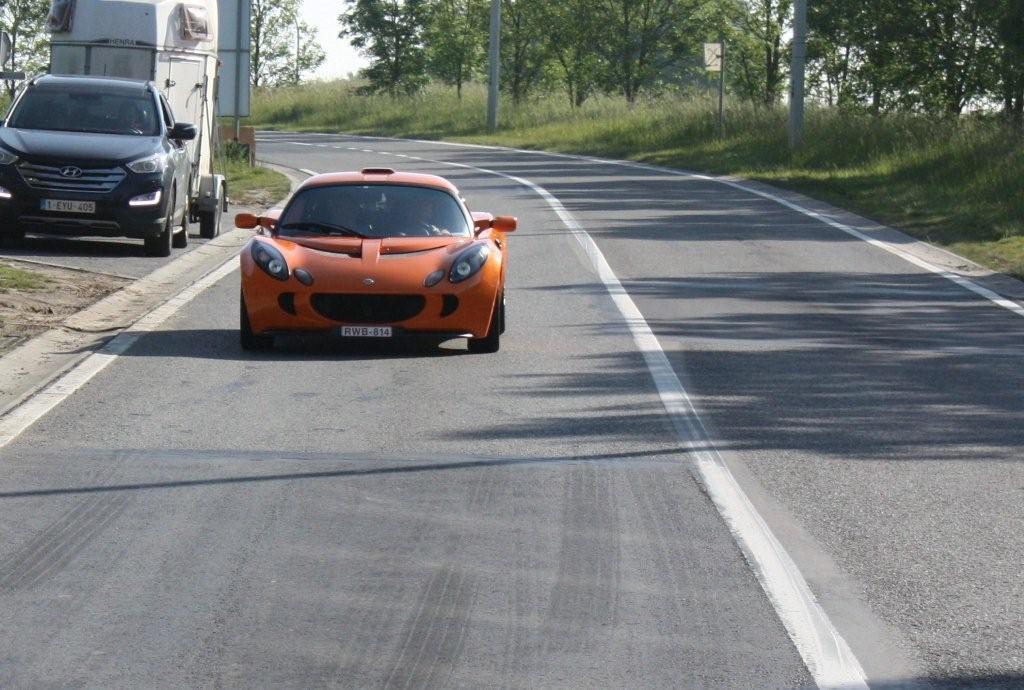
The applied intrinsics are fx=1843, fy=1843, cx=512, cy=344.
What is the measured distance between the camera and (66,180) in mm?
18469

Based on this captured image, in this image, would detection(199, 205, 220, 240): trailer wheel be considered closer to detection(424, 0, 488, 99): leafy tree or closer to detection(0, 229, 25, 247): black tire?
detection(0, 229, 25, 247): black tire

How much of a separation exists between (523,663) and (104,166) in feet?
45.9

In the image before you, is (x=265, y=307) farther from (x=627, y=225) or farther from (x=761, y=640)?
(x=627, y=225)

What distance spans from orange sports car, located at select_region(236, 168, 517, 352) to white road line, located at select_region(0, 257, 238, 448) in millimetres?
938

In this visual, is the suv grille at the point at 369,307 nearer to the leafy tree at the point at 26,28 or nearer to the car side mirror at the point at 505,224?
the car side mirror at the point at 505,224

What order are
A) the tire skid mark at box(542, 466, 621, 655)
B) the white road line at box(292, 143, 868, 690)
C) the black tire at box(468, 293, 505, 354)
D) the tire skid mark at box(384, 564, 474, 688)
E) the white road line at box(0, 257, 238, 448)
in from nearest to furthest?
the tire skid mark at box(384, 564, 474, 688) < the white road line at box(292, 143, 868, 690) < the tire skid mark at box(542, 466, 621, 655) < the white road line at box(0, 257, 238, 448) < the black tire at box(468, 293, 505, 354)

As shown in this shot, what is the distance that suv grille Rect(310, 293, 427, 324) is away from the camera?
40.4ft

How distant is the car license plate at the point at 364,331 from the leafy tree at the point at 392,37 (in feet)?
210

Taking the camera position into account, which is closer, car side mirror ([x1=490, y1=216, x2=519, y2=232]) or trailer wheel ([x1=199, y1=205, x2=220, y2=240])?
car side mirror ([x1=490, y1=216, x2=519, y2=232])

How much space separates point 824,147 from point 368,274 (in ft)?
85.2

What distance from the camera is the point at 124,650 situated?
568 cm

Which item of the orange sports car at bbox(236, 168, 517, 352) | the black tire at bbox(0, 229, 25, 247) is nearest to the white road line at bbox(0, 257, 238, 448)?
the orange sports car at bbox(236, 168, 517, 352)

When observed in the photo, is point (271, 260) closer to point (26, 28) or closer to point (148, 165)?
point (148, 165)

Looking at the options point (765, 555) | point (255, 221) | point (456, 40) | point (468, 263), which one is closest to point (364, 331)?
point (468, 263)
